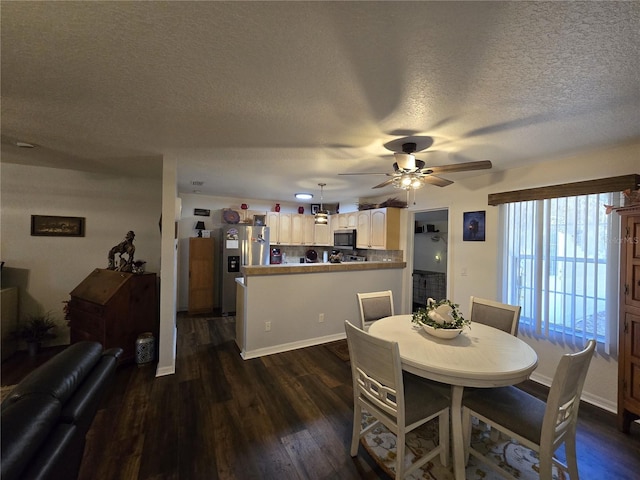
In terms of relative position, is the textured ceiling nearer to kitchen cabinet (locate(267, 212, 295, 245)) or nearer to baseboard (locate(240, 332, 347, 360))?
baseboard (locate(240, 332, 347, 360))

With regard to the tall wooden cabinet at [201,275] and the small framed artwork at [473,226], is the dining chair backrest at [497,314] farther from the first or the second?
the tall wooden cabinet at [201,275]

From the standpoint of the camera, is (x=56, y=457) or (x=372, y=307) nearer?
(x=56, y=457)

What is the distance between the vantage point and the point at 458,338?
1.99m

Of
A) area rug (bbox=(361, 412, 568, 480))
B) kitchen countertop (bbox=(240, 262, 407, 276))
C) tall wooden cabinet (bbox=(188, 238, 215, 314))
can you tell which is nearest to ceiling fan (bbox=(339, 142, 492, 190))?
kitchen countertop (bbox=(240, 262, 407, 276))

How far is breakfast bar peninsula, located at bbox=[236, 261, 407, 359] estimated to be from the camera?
10.7 feet

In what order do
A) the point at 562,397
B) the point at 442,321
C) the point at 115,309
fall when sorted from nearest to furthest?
1. the point at 562,397
2. the point at 442,321
3. the point at 115,309

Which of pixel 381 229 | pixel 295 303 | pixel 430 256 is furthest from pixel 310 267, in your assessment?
pixel 430 256

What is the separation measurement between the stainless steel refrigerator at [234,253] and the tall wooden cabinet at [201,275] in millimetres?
221

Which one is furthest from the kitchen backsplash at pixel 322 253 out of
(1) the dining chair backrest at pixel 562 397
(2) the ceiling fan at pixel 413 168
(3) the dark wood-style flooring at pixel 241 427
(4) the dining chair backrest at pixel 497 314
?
(1) the dining chair backrest at pixel 562 397

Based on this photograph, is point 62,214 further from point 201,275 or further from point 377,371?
point 377,371

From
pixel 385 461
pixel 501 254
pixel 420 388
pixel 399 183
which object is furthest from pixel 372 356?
pixel 501 254

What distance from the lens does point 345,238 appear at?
5.49m

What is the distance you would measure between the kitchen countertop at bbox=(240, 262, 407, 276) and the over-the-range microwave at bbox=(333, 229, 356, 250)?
1.11 m

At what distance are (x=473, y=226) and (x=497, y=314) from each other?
1.47m
